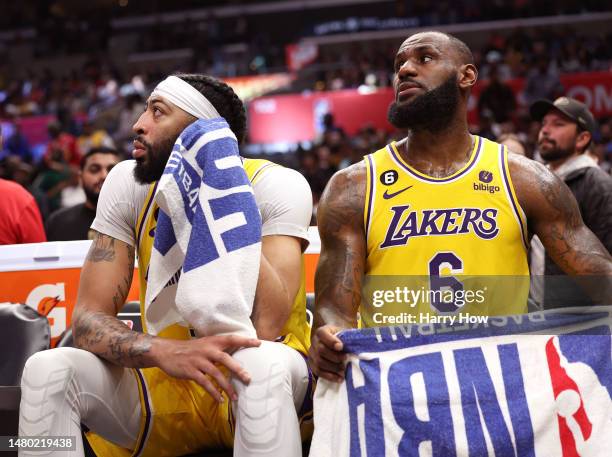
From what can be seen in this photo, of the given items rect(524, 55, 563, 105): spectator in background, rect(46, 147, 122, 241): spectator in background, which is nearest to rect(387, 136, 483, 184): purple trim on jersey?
rect(46, 147, 122, 241): spectator in background

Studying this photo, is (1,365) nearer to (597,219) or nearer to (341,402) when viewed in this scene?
(341,402)

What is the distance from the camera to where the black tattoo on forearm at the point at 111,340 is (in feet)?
8.20

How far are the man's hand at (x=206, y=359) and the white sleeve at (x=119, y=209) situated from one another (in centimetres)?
51

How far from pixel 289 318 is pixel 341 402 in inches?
17.8

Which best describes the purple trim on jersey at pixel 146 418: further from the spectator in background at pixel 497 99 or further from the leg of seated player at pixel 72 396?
the spectator in background at pixel 497 99

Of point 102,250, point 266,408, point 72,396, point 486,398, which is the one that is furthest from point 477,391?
point 102,250

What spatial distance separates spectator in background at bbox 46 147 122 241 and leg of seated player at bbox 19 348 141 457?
9.52ft

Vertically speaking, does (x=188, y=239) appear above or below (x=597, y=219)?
above

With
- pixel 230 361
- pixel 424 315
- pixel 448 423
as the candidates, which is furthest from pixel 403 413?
pixel 230 361

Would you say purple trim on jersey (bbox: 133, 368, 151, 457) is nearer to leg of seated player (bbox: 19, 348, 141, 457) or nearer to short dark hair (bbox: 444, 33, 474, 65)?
leg of seated player (bbox: 19, 348, 141, 457)

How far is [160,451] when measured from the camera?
272 cm

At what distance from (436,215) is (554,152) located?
7.76 ft

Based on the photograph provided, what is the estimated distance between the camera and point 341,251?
296 cm

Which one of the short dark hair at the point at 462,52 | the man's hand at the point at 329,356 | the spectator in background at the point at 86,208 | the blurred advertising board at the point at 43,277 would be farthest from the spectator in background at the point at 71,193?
the man's hand at the point at 329,356
